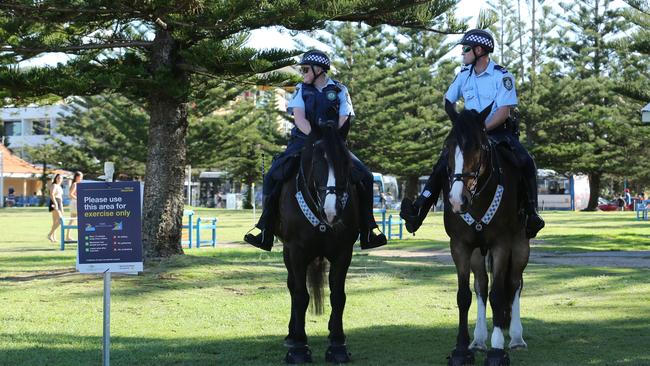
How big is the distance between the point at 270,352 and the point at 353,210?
1395 millimetres

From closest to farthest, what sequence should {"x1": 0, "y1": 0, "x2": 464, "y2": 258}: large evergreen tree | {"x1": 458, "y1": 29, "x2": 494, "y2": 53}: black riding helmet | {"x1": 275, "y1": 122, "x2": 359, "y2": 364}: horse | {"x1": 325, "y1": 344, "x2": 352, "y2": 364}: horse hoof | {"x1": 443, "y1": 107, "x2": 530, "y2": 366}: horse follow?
{"x1": 443, "y1": 107, "x2": 530, "y2": 366}: horse < {"x1": 275, "y1": 122, "x2": 359, "y2": 364}: horse < {"x1": 325, "y1": 344, "x2": 352, "y2": 364}: horse hoof < {"x1": 458, "y1": 29, "x2": 494, "y2": 53}: black riding helmet < {"x1": 0, "y1": 0, "x2": 464, "y2": 258}: large evergreen tree

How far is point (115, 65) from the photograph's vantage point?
13.9 metres

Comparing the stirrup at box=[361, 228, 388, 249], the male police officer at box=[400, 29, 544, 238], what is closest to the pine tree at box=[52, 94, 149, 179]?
the stirrup at box=[361, 228, 388, 249]

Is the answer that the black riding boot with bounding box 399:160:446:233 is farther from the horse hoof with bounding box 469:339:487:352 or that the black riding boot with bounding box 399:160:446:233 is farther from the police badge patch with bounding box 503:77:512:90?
the horse hoof with bounding box 469:339:487:352

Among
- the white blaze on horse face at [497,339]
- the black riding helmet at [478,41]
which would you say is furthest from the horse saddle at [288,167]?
the white blaze on horse face at [497,339]

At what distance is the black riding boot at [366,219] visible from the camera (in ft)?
23.5

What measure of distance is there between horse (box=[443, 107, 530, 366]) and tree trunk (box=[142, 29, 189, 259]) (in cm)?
796

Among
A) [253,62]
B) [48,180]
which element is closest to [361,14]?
[253,62]

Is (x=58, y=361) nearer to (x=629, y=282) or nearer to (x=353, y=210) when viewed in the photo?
(x=353, y=210)

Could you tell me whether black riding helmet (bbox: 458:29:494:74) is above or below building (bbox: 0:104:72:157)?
below

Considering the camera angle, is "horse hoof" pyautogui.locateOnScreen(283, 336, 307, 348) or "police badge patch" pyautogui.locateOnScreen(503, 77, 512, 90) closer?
"horse hoof" pyautogui.locateOnScreen(283, 336, 307, 348)

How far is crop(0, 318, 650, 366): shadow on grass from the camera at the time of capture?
21.9 ft

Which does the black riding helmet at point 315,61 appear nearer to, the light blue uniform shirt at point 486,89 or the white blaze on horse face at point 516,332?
the light blue uniform shirt at point 486,89

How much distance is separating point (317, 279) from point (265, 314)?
2.14 meters
